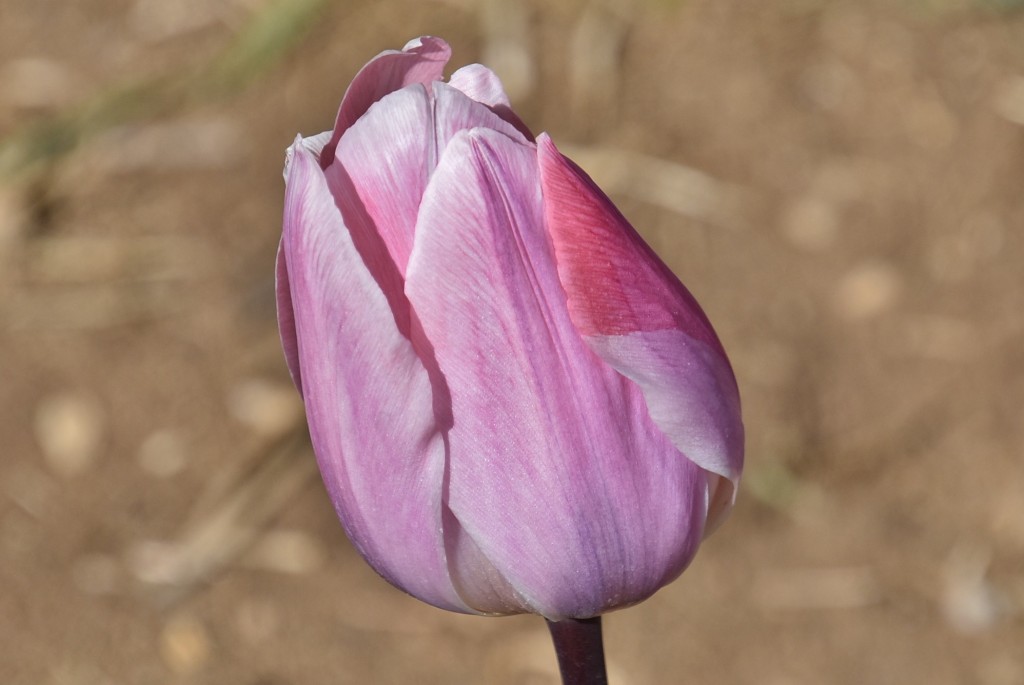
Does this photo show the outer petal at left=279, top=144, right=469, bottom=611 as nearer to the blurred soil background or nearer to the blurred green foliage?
the blurred soil background

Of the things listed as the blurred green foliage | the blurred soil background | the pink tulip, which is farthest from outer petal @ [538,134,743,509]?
the blurred green foliage

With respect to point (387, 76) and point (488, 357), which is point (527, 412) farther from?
point (387, 76)

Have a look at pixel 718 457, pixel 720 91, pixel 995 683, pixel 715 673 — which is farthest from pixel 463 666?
pixel 718 457

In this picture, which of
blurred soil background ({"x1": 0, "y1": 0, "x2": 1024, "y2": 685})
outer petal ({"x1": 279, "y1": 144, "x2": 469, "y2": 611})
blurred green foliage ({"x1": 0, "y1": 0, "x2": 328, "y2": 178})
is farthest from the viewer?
blurred green foliage ({"x1": 0, "y1": 0, "x2": 328, "y2": 178})

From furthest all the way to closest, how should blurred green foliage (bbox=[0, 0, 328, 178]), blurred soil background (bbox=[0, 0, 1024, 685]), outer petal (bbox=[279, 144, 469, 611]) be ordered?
blurred green foliage (bbox=[0, 0, 328, 178]) < blurred soil background (bbox=[0, 0, 1024, 685]) < outer petal (bbox=[279, 144, 469, 611])

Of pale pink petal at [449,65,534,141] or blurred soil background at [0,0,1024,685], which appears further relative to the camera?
blurred soil background at [0,0,1024,685]

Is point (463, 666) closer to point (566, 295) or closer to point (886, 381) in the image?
point (886, 381)

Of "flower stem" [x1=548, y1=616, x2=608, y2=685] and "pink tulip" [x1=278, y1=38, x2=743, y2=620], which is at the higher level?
"pink tulip" [x1=278, y1=38, x2=743, y2=620]

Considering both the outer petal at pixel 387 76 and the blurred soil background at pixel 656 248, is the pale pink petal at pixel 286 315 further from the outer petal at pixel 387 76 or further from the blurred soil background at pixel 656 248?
the blurred soil background at pixel 656 248
